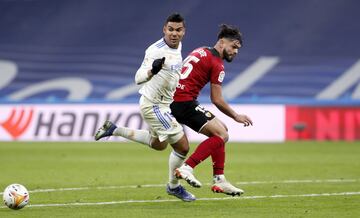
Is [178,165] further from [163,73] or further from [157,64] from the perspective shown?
[157,64]

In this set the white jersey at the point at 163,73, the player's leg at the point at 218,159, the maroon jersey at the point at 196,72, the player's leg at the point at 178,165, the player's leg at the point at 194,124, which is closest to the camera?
the player's leg at the point at 218,159

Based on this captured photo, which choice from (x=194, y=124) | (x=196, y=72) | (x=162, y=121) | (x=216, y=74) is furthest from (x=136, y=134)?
(x=216, y=74)

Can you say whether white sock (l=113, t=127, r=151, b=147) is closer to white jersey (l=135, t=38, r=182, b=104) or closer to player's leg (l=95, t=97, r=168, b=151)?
player's leg (l=95, t=97, r=168, b=151)

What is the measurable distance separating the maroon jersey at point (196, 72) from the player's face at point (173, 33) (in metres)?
0.34

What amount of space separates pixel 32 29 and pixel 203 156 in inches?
894

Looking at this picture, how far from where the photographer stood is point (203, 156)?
9.98 m

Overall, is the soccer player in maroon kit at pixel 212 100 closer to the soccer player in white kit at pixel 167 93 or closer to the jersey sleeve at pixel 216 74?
the jersey sleeve at pixel 216 74

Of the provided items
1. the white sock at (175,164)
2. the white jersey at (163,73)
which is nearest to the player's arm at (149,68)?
the white jersey at (163,73)

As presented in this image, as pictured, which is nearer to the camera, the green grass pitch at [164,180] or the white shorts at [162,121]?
the green grass pitch at [164,180]

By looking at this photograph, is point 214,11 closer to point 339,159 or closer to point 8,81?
point 8,81

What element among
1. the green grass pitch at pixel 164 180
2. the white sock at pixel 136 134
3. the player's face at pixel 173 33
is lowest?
the green grass pitch at pixel 164 180

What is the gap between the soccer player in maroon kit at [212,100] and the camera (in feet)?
32.8

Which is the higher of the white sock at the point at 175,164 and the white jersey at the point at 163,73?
the white jersey at the point at 163,73

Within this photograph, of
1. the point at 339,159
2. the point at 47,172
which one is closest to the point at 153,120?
the point at 47,172
